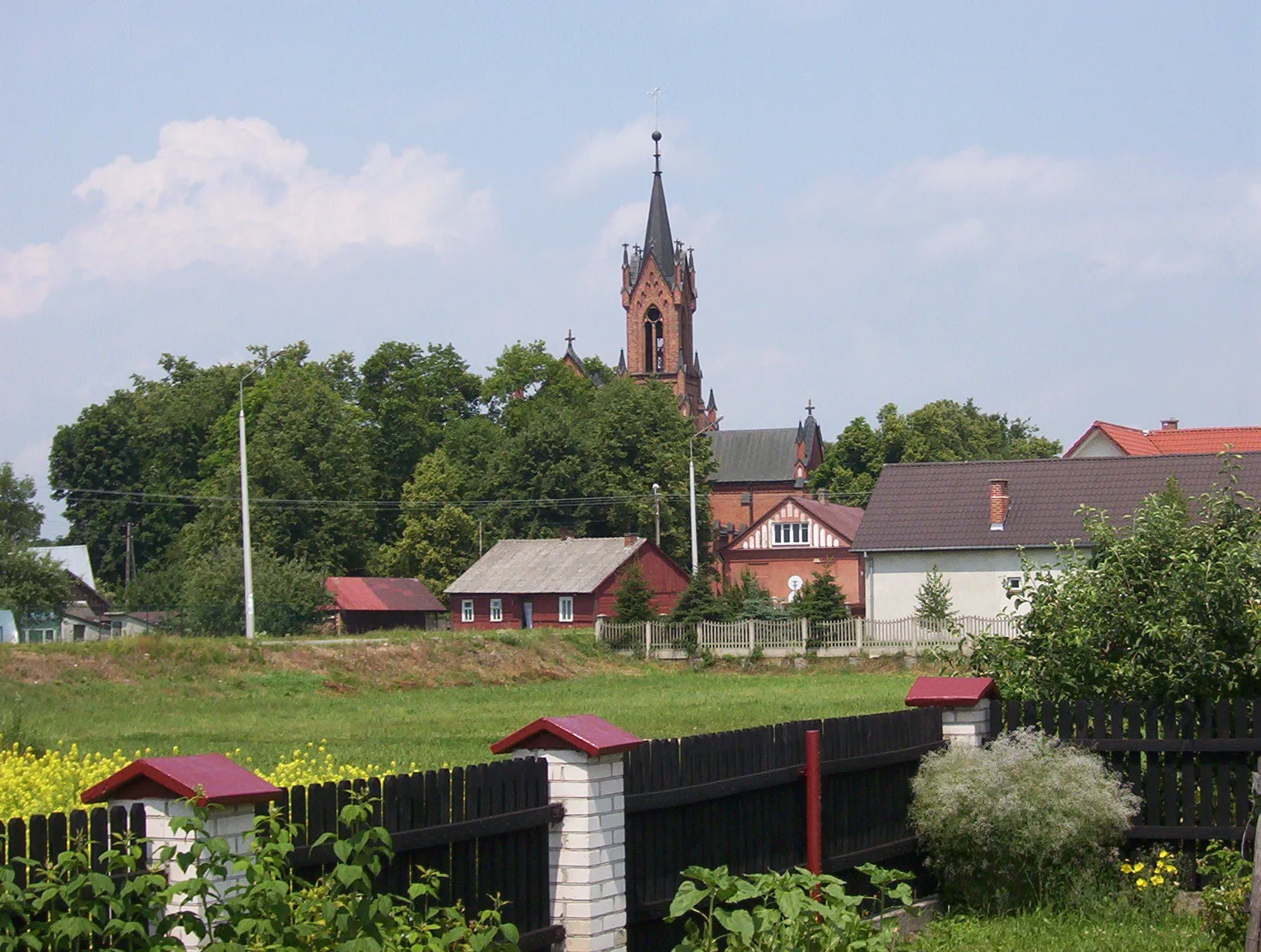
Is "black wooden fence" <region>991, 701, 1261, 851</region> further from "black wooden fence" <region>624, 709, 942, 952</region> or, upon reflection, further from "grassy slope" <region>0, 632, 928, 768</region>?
"grassy slope" <region>0, 632, 928, 768</region>

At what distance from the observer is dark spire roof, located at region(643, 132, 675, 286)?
380ft

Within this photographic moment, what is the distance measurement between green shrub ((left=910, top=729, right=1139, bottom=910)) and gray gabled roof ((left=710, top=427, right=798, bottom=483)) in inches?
4152

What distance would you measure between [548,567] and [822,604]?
25.8 m

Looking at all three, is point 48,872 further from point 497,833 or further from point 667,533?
point 667,533

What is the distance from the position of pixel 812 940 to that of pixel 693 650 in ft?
144

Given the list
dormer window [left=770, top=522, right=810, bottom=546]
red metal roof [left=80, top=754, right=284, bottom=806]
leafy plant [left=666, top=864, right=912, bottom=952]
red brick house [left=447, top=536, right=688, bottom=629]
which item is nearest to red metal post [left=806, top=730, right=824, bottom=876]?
leafy plant [left=666, top=864, right=912, bottom=952]

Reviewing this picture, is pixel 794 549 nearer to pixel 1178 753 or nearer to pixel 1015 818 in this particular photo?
pixel 1178 753

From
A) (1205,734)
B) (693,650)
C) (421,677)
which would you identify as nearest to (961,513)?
(693,650)

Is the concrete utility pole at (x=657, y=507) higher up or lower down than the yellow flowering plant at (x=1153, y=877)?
higher up

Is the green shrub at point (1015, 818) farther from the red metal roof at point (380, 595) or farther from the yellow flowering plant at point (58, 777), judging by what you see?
the red metal roof at point (380, 595)

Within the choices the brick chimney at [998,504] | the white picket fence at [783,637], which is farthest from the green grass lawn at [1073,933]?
the brick chimney at [998,504]

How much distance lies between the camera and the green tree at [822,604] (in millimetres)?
49938

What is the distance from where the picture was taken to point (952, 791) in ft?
31.2

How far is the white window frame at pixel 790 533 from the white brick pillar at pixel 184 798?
76148mm
